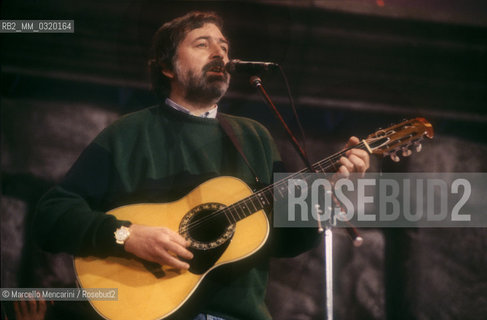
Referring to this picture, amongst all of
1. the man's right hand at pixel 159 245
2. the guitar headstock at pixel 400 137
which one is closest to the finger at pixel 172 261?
the man's right hand at pixel 159 245

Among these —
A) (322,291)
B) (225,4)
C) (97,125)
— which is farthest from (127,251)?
(225,4)

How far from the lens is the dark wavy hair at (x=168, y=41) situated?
2.47m

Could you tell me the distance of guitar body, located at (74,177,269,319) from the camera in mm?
1900

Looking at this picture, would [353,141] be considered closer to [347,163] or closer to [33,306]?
[347,163]

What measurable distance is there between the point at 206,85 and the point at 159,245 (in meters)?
0.86

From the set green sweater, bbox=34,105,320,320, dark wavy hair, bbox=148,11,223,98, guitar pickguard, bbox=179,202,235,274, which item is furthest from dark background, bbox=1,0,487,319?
guitar pickguard, bbox=179,202,235,274

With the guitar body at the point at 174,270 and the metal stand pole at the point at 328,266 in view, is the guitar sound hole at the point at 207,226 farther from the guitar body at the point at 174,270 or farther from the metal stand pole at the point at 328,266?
the metal stand pole at the point at 328,266

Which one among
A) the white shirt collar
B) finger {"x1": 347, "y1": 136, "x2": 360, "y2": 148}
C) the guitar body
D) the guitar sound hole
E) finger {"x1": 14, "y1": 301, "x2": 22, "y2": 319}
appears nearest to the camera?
the guitar body

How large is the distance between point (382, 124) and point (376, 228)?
55 centimetres

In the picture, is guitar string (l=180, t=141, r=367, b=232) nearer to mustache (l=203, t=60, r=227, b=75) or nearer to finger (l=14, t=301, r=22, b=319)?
mustache (l=203, t=60, r=227, b=75)

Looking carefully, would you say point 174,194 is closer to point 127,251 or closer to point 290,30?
point 127,251

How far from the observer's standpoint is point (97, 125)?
2477mm

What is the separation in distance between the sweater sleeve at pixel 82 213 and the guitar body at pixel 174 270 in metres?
0.06

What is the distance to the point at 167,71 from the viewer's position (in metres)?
2.48
